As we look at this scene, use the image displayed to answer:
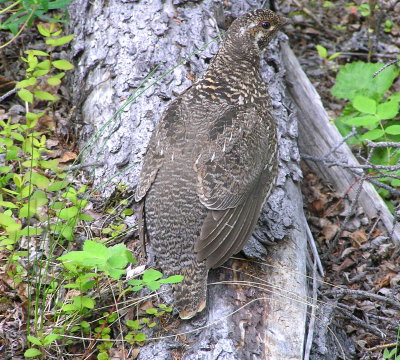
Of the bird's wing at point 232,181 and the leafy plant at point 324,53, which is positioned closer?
the bird's wing at point 232,181

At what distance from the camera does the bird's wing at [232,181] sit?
383 centimetres

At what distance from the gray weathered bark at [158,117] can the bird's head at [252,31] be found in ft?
1.88

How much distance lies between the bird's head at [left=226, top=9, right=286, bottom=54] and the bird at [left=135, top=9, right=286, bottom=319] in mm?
279

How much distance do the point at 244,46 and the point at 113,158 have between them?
150 centimetres

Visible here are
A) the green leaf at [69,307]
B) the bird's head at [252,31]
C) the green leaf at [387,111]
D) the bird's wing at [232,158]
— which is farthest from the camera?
the green leaf at [387,111]

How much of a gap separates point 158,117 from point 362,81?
2695 millimetres

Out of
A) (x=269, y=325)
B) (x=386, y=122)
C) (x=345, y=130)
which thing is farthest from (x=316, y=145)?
(x=269, y=325)

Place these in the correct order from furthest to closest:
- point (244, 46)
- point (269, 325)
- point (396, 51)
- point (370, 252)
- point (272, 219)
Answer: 1. point (396, 51)
2. point (370, 252)
3. point (244, 46)
4. point (272, 219)
5. point (269, 325)

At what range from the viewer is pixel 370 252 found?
207 inches

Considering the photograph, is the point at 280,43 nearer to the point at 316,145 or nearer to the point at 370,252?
the point at 316,145

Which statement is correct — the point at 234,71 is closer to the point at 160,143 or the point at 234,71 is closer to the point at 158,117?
the point at 158,117

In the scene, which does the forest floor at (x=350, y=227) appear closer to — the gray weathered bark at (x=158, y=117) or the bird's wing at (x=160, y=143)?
the gray weathered bark at (x=158, y=117)

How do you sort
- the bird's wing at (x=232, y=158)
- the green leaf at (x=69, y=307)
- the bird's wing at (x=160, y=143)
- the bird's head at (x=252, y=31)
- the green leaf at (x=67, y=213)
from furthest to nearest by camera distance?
1. the bird's head at (x=252, y=31)
2. the bird's wing at (x=160, y=143)
3. the bird's wing at (x=232, y=158)
4. the green leaf at (x=67, y=213)
5. the green leaf at (x=69, y=307)

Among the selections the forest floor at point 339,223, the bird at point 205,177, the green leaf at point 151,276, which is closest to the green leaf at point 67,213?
the bird at point 205,177
